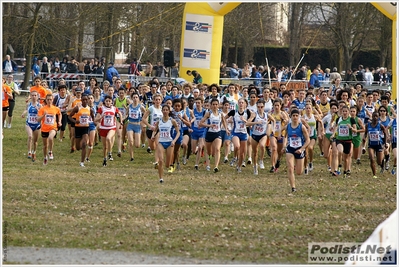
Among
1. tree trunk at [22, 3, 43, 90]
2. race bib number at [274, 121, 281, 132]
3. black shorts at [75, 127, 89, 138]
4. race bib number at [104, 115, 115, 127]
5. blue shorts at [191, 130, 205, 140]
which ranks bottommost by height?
black shorts at [75, 127, 89, 138]

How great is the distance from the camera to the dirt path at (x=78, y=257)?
10.7m

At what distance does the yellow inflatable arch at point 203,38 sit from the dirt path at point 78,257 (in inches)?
651

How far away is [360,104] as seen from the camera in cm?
2159

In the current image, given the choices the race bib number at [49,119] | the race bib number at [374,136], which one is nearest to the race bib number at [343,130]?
the race bib number at [374,136]

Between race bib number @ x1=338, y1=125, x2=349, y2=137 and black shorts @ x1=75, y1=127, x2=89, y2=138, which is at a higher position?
race bib number @ x1=338, y1=125, x2=349, y2=137

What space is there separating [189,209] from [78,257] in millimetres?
3864

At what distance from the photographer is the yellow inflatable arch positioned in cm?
2735

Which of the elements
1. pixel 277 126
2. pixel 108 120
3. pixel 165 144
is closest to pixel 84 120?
pixel 108 120

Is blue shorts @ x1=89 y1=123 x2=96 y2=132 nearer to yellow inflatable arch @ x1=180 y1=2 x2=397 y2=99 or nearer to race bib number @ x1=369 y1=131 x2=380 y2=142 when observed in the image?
race bib number @ x1=369 y1=131 x2=380 y2=142

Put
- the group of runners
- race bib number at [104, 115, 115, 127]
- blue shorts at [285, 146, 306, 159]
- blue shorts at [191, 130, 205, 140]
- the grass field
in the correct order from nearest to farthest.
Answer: the grass field → blue shorts at [285, 146, 306, 159] → the group of runners → race bib number at [104, 115, 115, 127] → blue shorts at [191, 130, 205, 140]

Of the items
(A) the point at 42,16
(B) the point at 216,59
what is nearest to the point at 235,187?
(B) the point at 216,59

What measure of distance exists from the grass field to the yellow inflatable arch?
7975mm

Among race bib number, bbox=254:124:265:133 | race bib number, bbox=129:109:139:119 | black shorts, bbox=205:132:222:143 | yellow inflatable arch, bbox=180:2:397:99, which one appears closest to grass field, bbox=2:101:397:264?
black shorts, bbox=205:132:222:143

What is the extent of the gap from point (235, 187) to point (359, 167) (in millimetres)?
4862
